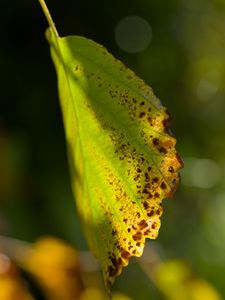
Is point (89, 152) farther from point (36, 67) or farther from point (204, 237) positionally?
point (204, 237)

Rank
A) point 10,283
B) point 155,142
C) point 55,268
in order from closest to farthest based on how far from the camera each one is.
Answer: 1. point 155,142
2. point 10,283
3. point 55,268

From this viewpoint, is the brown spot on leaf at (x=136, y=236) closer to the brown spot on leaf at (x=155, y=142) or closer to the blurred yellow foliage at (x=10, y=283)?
the brown spot on leaf at (x=155, y=142)

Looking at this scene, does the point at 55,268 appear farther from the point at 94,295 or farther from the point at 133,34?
the point at 133,34

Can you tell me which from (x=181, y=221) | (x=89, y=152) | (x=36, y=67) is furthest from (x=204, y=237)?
(x=89, y=152)

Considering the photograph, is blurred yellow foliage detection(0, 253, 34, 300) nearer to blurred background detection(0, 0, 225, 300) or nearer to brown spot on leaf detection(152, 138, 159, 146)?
blurred background detection(0, 0, 225, 300)

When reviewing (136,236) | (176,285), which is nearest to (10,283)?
(176,285)
